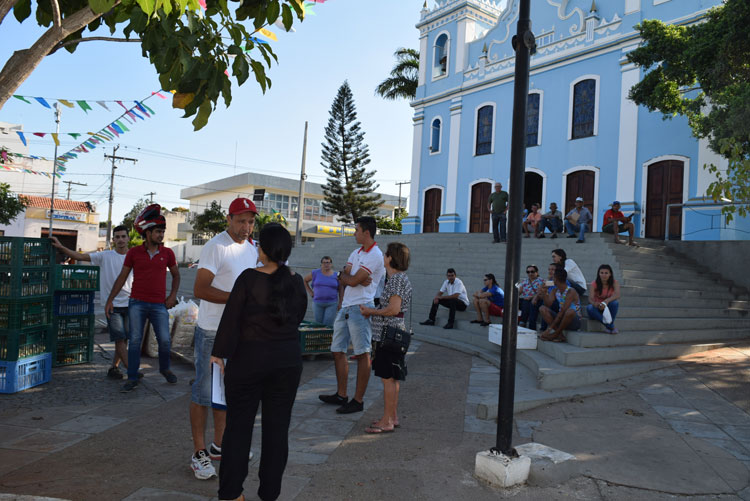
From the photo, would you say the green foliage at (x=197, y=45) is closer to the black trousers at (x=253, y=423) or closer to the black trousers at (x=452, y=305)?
the black trousers at (x=253, y=423)

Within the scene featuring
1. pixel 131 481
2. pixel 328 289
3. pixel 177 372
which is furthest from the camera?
pixel 328 289

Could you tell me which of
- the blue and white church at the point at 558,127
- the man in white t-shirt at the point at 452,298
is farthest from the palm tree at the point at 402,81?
the man in white t-shirt at the point at 452,298

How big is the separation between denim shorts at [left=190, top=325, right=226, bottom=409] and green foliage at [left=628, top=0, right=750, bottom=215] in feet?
27.3

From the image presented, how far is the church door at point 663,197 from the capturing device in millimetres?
16469

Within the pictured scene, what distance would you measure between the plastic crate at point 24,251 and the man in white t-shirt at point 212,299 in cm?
304

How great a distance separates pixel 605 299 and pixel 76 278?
7.01m

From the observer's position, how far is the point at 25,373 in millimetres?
5605

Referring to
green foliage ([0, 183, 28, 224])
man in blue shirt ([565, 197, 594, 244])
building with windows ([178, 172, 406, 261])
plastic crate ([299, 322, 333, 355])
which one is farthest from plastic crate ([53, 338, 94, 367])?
building with windows ([178, 172, 406, 261])

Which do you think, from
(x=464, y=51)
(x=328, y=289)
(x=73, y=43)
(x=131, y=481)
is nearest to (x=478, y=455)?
(x=131, y=481)

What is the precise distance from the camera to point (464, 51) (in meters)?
23.8

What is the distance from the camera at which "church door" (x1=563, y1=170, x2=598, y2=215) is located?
18938 mm

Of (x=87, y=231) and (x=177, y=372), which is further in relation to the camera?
Answer: (x=87, y=231)

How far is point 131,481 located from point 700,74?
42.3 ft

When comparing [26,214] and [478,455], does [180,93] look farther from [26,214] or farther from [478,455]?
[26,214]
